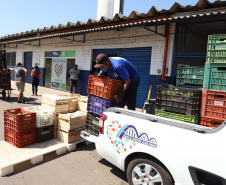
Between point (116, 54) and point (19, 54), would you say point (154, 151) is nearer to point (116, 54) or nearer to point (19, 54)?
point (116, 54)

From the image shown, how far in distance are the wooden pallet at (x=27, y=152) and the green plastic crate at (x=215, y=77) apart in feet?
10.1

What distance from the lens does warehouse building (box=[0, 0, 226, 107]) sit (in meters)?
6.50

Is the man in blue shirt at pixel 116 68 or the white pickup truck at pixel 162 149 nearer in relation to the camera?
the white pickup truck at pixel 162 149

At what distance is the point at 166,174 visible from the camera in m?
2.40

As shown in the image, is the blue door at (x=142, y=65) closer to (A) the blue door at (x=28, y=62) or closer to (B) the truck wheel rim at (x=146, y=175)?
(B) the truck wheel rim at (x=146, y=175)

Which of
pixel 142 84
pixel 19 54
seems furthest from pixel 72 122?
pixel 19 54

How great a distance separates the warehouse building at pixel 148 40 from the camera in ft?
21.3

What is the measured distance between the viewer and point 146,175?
2.60 metres

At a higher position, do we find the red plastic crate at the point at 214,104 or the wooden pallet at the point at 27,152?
the red plastic crate at the point at 214,104

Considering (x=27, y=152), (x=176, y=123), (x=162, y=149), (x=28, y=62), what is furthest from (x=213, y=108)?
(x=28, y=62)

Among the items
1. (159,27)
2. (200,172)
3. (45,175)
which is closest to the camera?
(200,172)

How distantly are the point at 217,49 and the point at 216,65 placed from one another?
277 millimetres

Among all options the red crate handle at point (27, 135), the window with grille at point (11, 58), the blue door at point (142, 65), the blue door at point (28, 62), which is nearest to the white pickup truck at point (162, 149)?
the red crate handle at point (27, 135)

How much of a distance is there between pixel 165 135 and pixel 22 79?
8.32m
